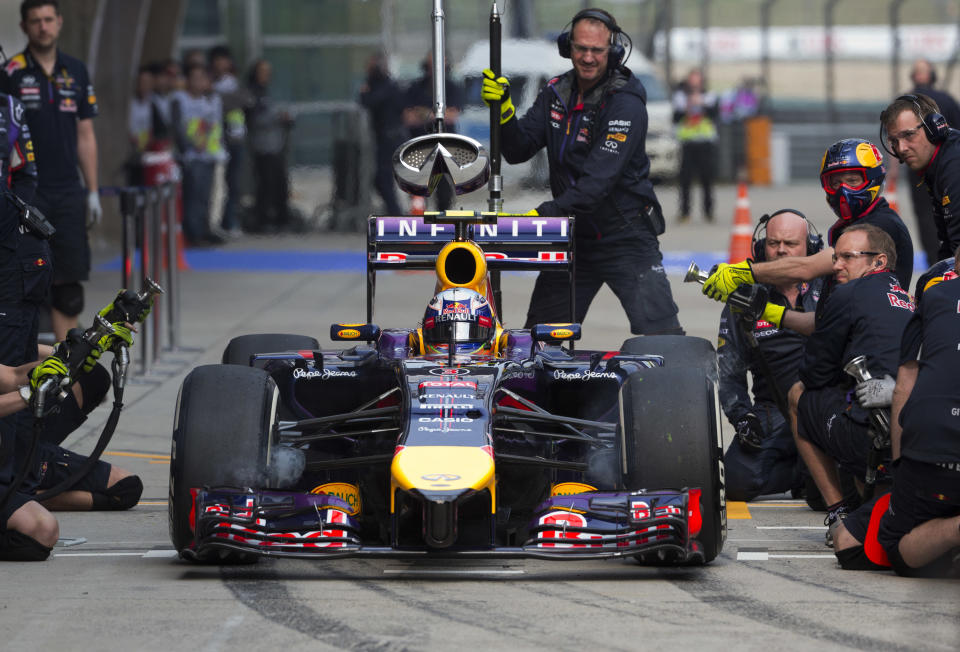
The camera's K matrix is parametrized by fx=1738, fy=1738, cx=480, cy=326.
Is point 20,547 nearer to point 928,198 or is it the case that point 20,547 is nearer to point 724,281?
point 724,281

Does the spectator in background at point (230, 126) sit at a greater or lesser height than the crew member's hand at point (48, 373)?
greater

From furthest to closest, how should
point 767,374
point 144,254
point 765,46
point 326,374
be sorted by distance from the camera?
point 765,46 → point 144,254 → point 767,374 → point 326,374

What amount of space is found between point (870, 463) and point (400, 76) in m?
20.6

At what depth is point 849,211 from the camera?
295 inches

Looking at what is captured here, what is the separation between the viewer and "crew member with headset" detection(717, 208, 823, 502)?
7715 mm

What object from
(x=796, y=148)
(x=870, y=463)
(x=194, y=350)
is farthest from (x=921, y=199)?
(x=796, y=148)

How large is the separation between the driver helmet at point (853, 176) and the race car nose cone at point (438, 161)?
150 cm

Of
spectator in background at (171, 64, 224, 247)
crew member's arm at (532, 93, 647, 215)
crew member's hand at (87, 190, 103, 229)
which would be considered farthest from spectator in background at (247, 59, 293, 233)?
crew member's arm at (532, 93, 647, 215)

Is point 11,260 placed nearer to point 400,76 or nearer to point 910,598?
point 910,598

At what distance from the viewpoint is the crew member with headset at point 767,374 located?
7.71 meters

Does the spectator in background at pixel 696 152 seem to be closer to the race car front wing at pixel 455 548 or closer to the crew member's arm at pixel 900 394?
the crew member's arm at pixel 900 394

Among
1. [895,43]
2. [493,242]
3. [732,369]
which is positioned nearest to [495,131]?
[493,242]

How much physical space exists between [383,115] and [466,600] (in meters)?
14.8

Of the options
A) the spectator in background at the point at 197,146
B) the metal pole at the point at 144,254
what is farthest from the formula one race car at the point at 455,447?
the spectator in background at the point at 197,146
